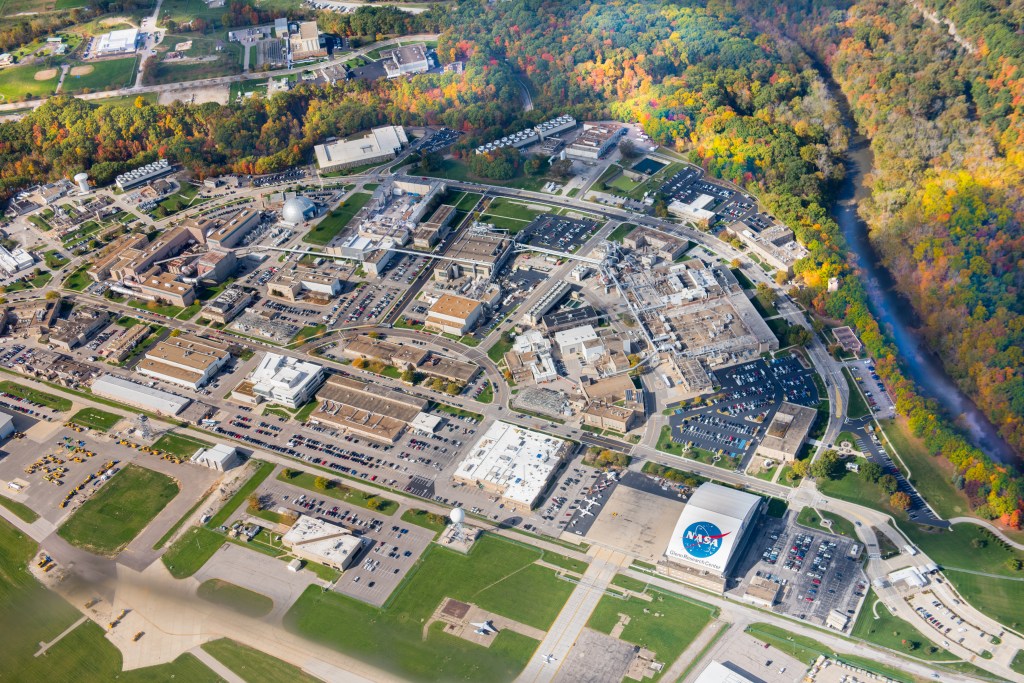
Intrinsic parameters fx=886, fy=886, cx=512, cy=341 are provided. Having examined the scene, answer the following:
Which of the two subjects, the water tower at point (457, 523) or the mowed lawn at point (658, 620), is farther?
the water tower at point (457, 523)

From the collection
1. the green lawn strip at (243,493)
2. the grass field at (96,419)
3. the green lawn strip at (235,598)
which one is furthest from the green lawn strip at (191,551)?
the grass field at (96,419)

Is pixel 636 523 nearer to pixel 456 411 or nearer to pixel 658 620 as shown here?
pixel 658 620

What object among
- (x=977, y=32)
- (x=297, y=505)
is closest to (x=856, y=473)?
(x=297, y=505)

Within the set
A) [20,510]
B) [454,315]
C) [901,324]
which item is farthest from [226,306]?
[901,324]

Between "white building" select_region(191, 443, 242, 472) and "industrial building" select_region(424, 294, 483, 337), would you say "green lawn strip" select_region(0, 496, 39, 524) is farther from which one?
"industrial building" select_region(424, 294, 483, 337)

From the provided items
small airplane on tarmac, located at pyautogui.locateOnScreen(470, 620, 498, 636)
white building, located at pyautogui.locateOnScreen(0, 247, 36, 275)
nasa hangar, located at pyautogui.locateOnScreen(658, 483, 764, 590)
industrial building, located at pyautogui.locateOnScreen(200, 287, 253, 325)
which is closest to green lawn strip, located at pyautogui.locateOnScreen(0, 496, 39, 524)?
industrial building, located at pyautogui.locateOnScreen(200, 287, 253, 325)

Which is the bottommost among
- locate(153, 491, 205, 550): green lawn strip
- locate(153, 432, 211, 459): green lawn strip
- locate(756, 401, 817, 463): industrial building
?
locate(153, 491, 205, 550): green lawn strip

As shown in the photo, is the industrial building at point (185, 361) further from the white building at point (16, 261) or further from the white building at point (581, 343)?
the white building at point (581, 343)

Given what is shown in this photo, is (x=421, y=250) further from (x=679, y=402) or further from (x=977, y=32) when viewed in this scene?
(x=977, y=32)
